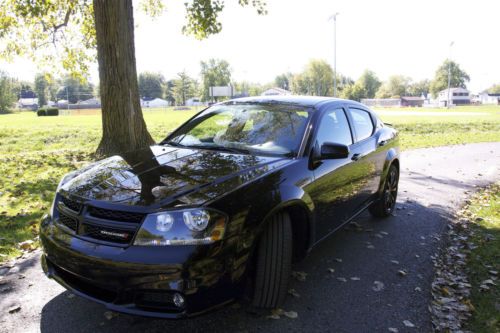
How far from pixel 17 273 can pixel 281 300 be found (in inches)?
103

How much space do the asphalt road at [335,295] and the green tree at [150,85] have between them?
141297 mm

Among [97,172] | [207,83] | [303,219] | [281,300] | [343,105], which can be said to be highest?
[207,83]

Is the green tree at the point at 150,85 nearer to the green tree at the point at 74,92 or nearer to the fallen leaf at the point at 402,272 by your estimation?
the green tree at the point at 74,92

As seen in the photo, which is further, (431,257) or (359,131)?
(359,131)

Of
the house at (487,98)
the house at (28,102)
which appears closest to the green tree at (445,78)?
the house at (487,98)

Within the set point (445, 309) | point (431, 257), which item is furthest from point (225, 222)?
point (431, 257)

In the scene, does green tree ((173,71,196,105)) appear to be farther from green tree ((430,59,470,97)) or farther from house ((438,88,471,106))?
green tree ((430,59,470,97))

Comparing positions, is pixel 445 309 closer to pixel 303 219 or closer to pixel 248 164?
pixel 303 219

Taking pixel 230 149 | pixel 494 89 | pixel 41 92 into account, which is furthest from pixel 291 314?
pixel 494 89

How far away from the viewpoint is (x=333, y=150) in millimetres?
3648

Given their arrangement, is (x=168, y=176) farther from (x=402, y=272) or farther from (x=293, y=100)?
(x=402, y=272)

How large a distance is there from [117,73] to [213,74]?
112396mm

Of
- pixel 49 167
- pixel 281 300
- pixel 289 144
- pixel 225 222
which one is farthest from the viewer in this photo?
pixel 49 167

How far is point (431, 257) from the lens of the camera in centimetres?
455
